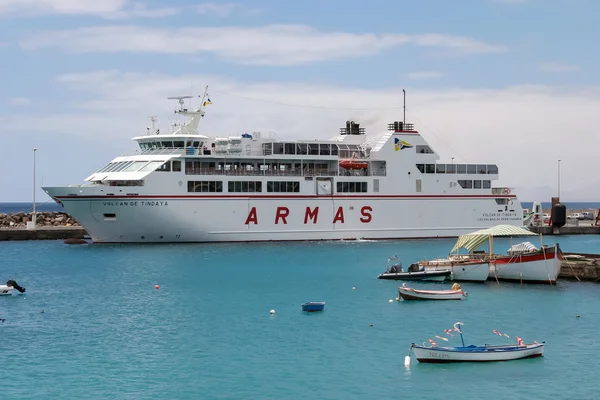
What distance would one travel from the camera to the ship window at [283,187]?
64.7 m

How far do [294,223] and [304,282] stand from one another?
20927 mm

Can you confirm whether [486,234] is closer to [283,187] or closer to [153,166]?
[283,187]

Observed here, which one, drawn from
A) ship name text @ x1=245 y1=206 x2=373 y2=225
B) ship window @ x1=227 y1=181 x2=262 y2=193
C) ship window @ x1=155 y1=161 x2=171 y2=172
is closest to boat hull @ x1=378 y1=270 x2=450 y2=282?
ship name text @ x1=245 y1=206 x2=373 y2=225

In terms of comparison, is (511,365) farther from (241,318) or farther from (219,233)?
(219,233)

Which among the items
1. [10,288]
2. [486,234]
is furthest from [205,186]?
[486,234]

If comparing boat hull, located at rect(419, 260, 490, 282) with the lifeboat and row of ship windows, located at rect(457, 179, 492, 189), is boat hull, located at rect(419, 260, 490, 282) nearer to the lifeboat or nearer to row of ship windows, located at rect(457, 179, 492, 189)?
the lifeboat

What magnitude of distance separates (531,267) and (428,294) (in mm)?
7560

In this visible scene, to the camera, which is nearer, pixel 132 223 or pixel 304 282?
pixel 304 282

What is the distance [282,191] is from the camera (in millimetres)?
65000

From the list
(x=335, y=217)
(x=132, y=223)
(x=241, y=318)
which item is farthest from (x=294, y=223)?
(x=241, y=318)

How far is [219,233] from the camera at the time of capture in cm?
6284

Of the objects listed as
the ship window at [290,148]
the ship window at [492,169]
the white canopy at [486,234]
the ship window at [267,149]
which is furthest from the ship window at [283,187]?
the white canopy at [486,234]

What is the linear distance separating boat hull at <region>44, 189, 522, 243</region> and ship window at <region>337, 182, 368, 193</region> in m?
0.64

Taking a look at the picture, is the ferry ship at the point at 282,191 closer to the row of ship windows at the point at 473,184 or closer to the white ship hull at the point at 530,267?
the row of ship windows at the point at 473,184
